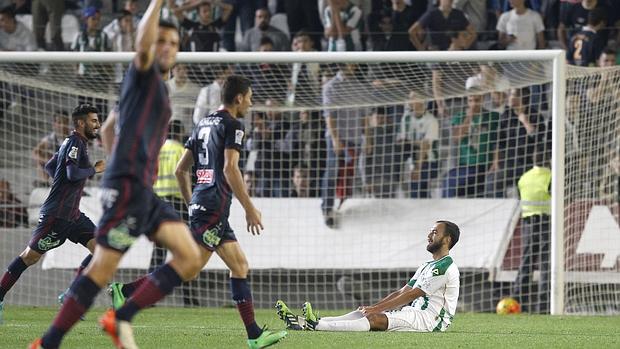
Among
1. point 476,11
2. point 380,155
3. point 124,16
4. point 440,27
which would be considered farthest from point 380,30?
point 124,16

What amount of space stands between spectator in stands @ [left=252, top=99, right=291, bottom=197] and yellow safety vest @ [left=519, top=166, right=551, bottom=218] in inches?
129

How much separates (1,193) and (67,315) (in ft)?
30.8

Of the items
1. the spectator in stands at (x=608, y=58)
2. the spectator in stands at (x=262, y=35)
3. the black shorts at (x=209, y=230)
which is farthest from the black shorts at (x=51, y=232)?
the spectator in stands at (x=608, y=58)

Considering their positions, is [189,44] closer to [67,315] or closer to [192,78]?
[192,78]

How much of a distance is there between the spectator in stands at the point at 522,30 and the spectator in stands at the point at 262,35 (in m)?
3.39

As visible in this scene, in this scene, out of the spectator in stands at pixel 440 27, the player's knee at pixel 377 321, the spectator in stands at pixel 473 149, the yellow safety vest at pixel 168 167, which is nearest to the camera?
the player's knee at pixel 377 321

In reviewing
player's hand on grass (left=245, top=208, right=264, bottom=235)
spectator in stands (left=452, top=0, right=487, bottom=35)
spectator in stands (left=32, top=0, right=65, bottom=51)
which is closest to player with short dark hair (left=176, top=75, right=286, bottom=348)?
player's hand on grass (left=245, top=208, right=264, bottom=235)

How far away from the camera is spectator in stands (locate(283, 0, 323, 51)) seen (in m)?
18.7

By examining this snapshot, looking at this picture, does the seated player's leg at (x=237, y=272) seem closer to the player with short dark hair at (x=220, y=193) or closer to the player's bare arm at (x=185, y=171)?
the player with short dark hair at (x=220, y=193)

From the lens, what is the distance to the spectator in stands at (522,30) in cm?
1791

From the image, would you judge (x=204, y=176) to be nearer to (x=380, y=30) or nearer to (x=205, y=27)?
(x=205, y=27)

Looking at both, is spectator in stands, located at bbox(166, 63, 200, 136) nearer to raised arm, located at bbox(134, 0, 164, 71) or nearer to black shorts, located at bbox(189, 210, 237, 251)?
black shorts, located at bbox(189, 210, 237, 251)

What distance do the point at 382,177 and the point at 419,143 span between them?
2.36 feet

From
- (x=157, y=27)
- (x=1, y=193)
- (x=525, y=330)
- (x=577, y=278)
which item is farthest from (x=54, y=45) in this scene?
(x=157, y=27)
